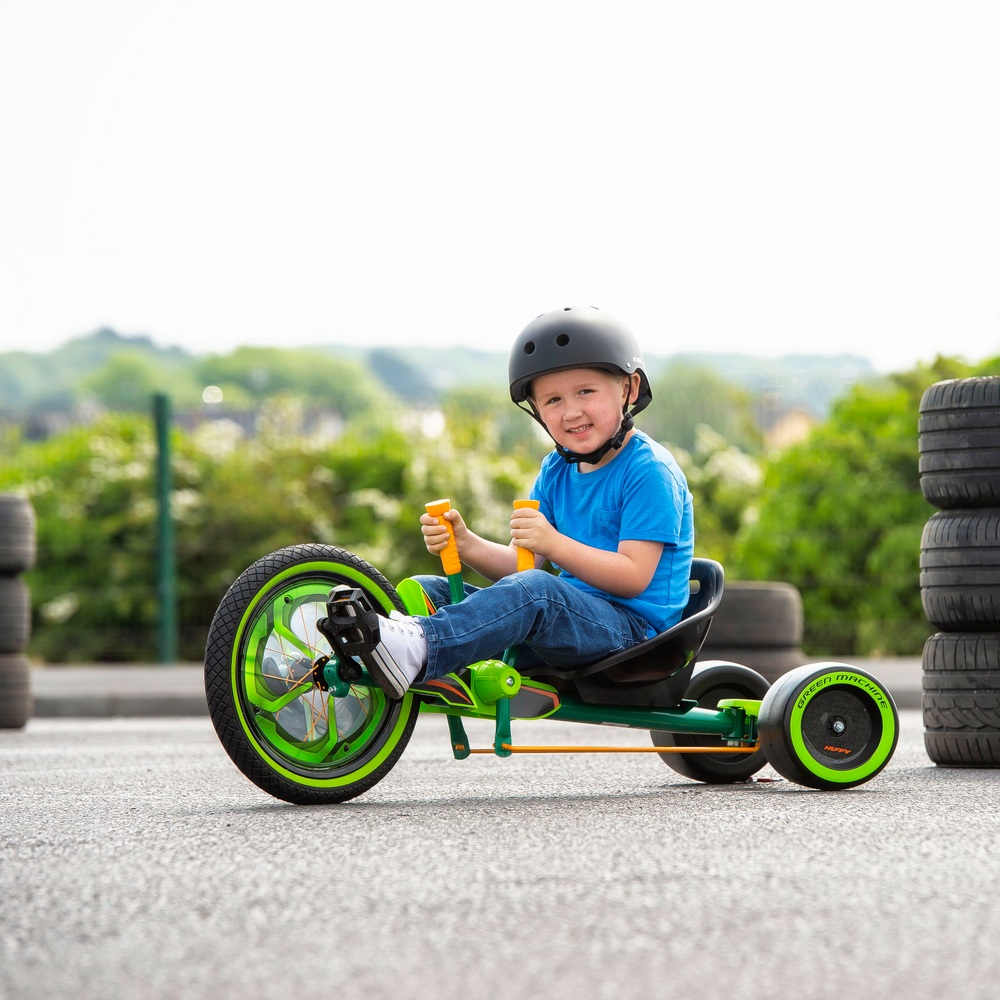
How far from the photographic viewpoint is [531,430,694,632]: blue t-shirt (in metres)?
4.59

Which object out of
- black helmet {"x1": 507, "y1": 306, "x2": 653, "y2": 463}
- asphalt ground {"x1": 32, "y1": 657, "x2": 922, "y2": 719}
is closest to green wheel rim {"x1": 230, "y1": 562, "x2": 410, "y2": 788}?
black helmet {"x1": 507, "y1": 306, "x2": 653, "y2": 463}

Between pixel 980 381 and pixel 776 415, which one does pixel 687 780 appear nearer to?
pixel 980 381

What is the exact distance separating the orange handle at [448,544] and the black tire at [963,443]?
202cm

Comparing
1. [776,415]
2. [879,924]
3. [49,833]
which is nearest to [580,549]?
[49,833]

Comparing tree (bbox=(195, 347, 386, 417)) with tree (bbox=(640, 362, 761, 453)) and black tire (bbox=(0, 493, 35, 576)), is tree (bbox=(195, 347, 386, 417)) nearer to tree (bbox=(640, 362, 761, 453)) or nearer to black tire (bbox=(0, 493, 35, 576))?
tree (bbox=(640, 362, 761, 453))

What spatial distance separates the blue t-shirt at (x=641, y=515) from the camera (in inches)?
181

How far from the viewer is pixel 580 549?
4.49 meters

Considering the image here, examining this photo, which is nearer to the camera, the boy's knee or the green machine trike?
the green machine trike

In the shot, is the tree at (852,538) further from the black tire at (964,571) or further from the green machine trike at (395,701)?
the green machine trike at (395,701)

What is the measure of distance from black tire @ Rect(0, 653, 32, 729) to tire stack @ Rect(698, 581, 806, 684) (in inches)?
144

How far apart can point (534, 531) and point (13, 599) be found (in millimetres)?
4756

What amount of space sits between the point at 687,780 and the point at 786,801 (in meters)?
0.91

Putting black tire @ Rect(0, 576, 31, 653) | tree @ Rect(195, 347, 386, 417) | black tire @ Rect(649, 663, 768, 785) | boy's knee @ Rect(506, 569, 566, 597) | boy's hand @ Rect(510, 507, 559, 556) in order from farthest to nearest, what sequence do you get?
tree @ Rect(195, 347, 386, 417) → black tire @ Rect(0, 576, 31, 653) → black tire @ Rect(649, 663, 768, 785) → boy's hand @ Rect(510, 507, 559, 556) → boy's knee @ Rect(506, 569, 566, 597)

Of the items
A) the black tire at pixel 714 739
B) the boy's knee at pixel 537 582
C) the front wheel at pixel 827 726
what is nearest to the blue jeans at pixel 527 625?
the boy's knee at pixel 537 582
